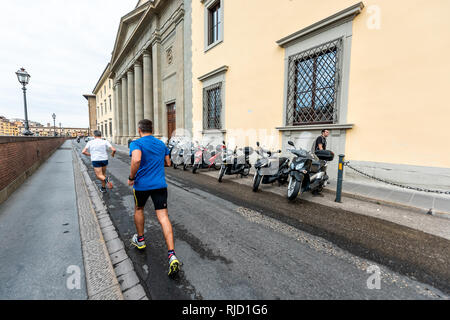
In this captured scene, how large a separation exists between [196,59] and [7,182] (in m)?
10.4

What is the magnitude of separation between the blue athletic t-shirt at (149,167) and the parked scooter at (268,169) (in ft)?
10.9

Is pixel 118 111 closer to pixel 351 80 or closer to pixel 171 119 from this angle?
pixel 171 119

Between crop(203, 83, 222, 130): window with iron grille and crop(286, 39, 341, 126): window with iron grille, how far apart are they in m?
4.23

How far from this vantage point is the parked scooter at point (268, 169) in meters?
5.26

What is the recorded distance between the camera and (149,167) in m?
2.27

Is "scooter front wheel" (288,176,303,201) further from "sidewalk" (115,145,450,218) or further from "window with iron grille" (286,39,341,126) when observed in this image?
"window with iron grille" (286,39,341,126)

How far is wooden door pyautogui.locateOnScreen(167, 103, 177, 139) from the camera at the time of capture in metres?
15.5

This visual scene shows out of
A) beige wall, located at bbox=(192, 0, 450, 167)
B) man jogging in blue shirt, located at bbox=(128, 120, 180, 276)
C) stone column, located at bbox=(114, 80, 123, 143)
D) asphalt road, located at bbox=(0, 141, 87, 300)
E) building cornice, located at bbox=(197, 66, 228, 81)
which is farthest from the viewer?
stone column, located at bbox=(114, 80, 123, 143)

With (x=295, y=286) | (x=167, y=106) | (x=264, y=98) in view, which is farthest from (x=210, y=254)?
(x=167, y=106)

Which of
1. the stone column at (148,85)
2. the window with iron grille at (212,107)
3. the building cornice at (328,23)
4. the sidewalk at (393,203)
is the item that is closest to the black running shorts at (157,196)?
the sidewalk at (393,203)

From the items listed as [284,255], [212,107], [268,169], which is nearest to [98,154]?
[268,169]

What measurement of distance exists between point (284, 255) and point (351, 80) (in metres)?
5.38

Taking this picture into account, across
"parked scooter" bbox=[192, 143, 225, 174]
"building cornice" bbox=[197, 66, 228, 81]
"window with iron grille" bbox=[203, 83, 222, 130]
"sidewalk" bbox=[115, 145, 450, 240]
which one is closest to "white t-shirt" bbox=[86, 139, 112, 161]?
"parked scooter" bbox=[192, 143, 225, 174]

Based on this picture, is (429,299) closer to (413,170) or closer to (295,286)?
(295,286)
